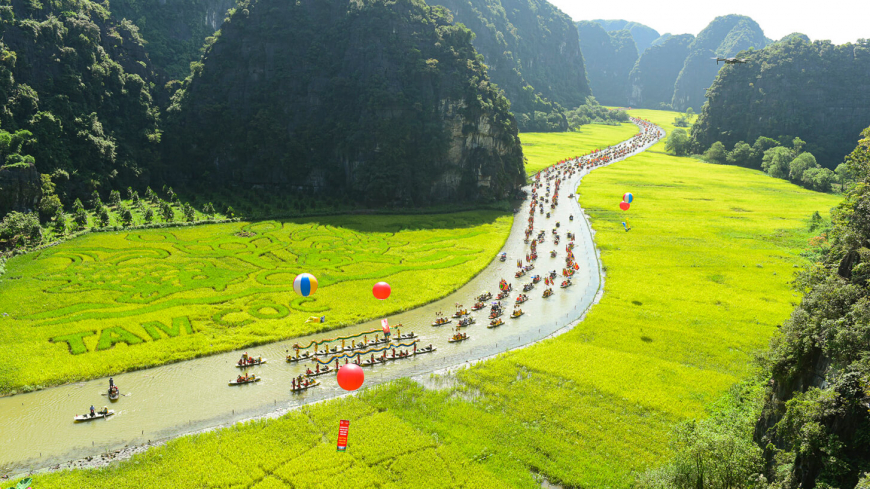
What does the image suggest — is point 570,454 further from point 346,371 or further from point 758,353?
point 346,371

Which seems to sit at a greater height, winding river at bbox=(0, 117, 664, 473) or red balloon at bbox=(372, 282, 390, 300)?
red balloon at bbox=(372, 282, 390, 300)

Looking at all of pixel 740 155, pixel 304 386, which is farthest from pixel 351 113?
pixel 740 155

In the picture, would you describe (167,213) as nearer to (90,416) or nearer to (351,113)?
(351,113)

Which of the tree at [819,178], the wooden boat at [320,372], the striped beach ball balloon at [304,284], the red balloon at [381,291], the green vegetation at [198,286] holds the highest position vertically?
the tree at [819,178]

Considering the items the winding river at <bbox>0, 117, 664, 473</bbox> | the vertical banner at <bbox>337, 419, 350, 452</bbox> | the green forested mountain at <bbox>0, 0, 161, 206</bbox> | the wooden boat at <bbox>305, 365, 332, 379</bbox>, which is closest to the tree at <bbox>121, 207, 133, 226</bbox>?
the green forested mountain at <bbox>0, 0, 161, 206</bbox>

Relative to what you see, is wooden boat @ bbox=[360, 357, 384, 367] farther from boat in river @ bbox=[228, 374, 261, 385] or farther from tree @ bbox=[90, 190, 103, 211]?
tree @ bbox=[90, 190, 103, 211]

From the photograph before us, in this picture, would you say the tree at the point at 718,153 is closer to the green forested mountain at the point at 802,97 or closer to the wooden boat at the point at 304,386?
the green forested mountain at the point at 802,97

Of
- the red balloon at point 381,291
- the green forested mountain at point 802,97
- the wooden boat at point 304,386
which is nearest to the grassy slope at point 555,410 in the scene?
the wooden boat at point 304,386
